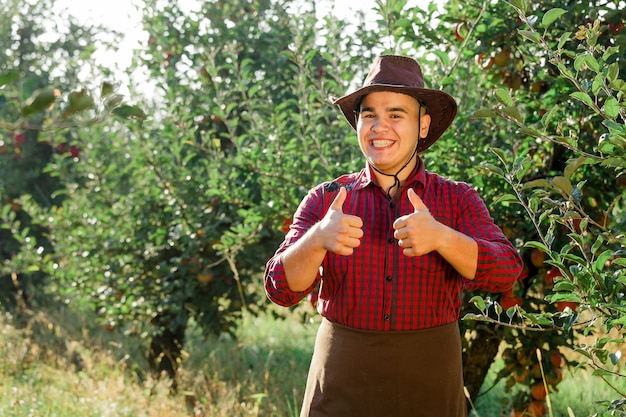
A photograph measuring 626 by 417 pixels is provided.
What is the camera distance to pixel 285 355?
645 cm

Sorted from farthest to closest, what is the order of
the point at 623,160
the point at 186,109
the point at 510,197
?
1. the point at 186,109
2. the point at 510,197
3. the point at 623,160

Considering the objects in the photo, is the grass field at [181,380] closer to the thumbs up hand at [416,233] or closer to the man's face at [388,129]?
the man's face at [388,129]

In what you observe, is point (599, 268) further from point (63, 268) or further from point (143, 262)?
point (63, 268)

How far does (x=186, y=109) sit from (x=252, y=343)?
2.85 metres

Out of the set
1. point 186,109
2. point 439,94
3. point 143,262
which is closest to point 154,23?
point 186,109

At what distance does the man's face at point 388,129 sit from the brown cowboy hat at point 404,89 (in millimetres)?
25

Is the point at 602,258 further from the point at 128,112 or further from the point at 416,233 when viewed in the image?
the point at 128,112

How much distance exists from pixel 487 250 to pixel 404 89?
1.45 feet

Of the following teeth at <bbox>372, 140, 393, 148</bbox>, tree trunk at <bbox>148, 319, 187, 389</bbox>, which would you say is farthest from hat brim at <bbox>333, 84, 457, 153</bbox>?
tree trunk at <bbox>148, 319, 187, 389</bbox>

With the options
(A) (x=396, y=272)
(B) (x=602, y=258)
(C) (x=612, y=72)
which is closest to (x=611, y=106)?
(C) (x=612, y=72)

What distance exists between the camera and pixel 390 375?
183cm

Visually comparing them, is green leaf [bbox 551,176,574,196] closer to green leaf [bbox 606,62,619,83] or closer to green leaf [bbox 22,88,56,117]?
green leaf [bbox 606,62,619,83]

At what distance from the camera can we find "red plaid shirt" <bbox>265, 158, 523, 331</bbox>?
1837 millimetres

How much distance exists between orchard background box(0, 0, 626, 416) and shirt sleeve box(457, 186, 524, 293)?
0.23ft
